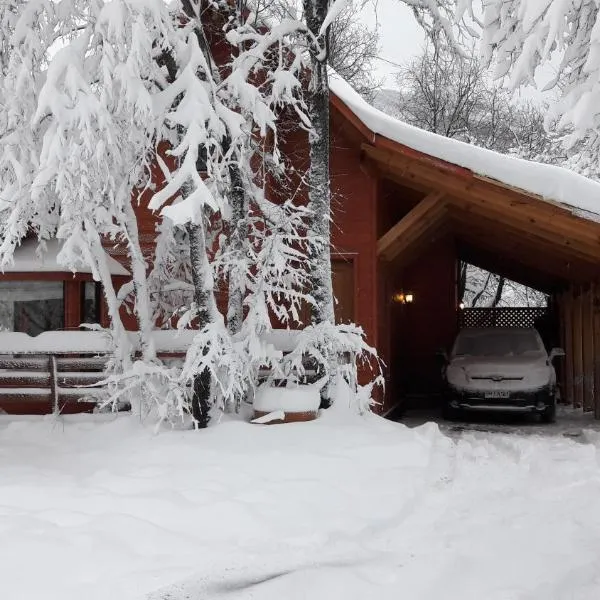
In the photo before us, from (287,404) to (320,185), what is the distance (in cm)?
272

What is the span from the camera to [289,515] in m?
5.00

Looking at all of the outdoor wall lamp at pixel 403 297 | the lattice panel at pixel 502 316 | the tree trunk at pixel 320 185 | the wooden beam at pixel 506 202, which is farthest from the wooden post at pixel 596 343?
the lattice panel at pixel 502 316

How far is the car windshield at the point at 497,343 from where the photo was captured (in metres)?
12.3

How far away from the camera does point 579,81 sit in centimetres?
438

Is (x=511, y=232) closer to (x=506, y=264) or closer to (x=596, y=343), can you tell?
(x=596, y=343)

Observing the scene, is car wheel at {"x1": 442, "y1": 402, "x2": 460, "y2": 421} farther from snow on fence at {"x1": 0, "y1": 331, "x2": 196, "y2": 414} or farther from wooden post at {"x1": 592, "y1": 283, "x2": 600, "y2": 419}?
snow on fence at {"x1": 0, "y1": 331, "x2": 196, "y2": 414}

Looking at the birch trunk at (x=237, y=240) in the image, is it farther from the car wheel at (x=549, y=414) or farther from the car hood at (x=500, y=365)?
the car wheel at (x=549, y=414)

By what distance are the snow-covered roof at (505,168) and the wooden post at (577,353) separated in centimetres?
595

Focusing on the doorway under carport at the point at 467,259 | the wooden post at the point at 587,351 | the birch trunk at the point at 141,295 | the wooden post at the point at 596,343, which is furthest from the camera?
the wooden post at the point at 587,351

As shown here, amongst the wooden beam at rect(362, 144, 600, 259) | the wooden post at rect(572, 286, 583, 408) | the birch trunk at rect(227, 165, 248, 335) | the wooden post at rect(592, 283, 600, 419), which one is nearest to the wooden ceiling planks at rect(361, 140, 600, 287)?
the wooden beam at rect(362, 144, 600, 259)

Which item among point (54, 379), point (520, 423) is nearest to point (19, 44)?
point (54, 379)

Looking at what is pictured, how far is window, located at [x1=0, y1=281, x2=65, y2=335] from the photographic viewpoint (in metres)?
10.7

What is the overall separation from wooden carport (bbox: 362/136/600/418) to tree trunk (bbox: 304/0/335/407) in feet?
4.55

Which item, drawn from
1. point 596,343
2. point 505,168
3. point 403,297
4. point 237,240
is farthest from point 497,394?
point 237,240
